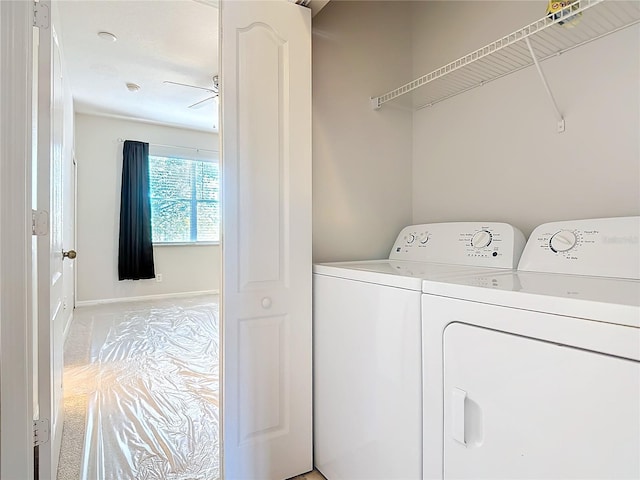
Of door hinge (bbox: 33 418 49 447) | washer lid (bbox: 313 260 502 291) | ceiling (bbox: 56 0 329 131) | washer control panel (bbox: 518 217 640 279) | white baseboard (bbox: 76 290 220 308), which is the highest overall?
ceiling (bbox: 56 0 329 131)

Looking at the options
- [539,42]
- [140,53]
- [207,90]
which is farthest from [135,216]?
[539,42]

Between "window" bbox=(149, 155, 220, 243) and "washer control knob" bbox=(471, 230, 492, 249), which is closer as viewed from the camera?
"washer control knob" bbox=(471, 230, 492, 249)

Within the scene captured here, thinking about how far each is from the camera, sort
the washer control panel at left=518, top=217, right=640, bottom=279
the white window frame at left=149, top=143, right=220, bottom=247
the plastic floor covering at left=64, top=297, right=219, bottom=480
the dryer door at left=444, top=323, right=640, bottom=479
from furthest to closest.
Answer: the white window frame at left=149, top=143, right=220, bottom=247 → the plastic floor covering at left=64, top=297, right=219, bottom=480 → the washer control panel at left=518, top=217, right=640, bottom=279 → the dryer door at left=444, top=323, right=640, bottom=479

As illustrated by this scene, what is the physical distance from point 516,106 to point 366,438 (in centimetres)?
144

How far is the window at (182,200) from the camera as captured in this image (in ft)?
17.9

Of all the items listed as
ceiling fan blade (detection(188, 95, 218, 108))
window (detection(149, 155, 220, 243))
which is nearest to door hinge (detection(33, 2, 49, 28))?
ceiling fan blade (detection(188, 95, 218, 108))

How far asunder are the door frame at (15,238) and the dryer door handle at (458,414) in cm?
128

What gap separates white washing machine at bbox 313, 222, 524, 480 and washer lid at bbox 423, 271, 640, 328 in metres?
0.14

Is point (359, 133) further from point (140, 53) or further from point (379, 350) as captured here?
point (140, 53)

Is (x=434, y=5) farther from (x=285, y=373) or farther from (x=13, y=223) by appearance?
(x=13, y=223)

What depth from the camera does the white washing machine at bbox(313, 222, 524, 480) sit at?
3.54 ft

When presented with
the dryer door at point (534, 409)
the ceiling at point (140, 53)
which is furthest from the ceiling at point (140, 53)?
the dryer door at point (534, 409)

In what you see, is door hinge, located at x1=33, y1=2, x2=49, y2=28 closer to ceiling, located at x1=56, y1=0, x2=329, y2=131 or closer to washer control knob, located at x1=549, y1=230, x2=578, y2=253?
ceiling, located at x1=56, y1=0, x2=329, y2=131

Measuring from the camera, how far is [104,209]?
5.07 meters
